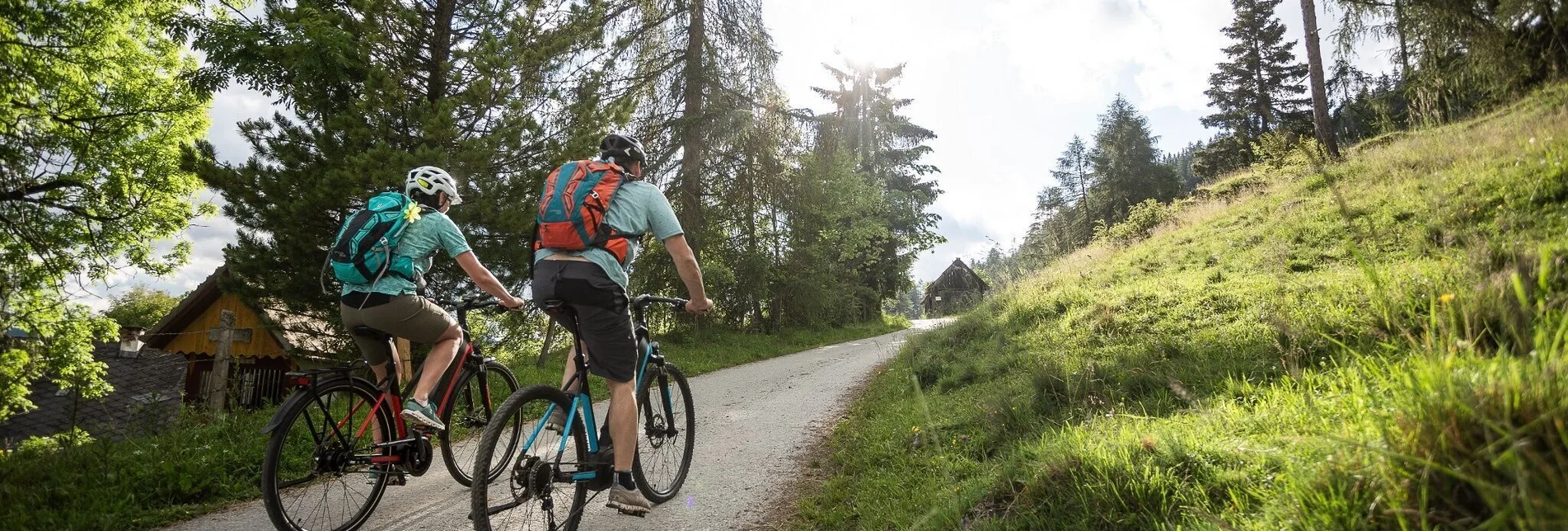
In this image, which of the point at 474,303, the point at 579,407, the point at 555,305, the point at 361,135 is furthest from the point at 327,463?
the point at 361,135

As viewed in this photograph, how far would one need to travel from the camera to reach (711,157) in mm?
16297

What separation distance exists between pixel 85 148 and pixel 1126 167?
4449cm

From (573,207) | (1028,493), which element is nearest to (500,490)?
(573,207)

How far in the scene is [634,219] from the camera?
10.7ft

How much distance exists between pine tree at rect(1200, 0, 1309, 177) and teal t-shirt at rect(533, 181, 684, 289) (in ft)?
116

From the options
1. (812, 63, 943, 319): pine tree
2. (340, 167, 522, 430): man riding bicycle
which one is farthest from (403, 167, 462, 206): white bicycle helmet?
(812, 63, 943, 319): pine tree

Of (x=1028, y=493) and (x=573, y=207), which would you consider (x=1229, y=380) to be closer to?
(x=1028, y=493)

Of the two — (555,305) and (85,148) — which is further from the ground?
(85,148)

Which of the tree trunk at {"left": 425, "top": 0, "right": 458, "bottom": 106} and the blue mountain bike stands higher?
the tree trunk at {"left": 425, "top": 0, "right": 458, "bottom": 106}

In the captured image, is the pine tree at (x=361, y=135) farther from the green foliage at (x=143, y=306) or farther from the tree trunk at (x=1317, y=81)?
the green foliage at (x=143, y=306)

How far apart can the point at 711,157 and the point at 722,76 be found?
2.07 metres

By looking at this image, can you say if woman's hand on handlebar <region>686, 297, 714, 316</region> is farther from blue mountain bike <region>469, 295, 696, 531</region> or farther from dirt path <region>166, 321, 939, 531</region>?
dirt path <region>166, 321, 939, 531</region>

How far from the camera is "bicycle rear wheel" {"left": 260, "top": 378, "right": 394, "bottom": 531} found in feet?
10.2

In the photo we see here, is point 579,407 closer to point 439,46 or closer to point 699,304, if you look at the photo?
point 699,304
